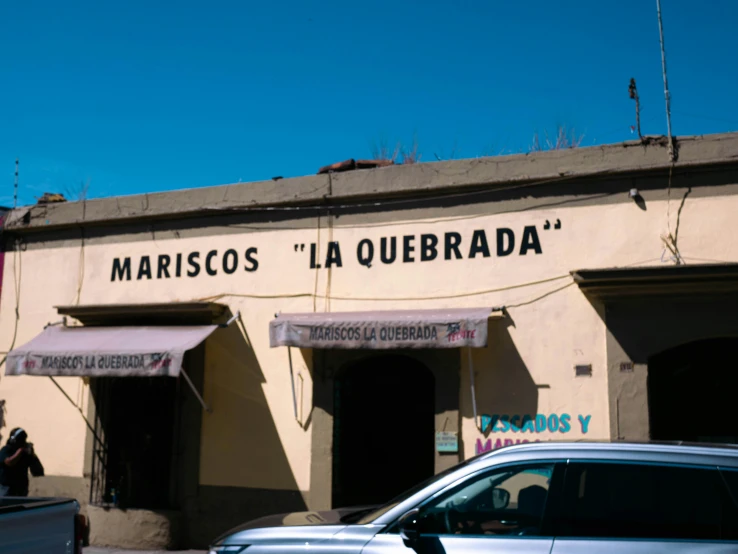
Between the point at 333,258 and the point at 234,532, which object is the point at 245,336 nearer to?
the point at 333,258

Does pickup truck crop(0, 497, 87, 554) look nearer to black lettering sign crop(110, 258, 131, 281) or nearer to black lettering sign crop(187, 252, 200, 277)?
black lettering sign crop(187, 252, 200, 277)

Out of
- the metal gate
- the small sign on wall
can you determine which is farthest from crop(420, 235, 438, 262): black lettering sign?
the metal gate

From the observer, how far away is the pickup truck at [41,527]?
15.1 ft

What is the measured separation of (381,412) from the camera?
32.1 feet

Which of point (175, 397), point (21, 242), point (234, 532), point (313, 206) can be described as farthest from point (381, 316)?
point (21, 242)

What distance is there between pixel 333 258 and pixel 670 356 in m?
4.14

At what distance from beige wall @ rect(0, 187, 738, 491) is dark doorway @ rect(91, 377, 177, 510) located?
0.40 m

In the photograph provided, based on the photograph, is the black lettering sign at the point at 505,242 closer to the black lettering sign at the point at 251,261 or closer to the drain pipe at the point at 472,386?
the drain pipe at the point at 472,386

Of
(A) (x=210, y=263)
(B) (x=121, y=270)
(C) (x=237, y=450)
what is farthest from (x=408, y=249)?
(B) (x=121, y=270)

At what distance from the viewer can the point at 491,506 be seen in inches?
167

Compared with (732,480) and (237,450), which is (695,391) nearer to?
(732,480)

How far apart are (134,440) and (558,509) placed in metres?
7.90

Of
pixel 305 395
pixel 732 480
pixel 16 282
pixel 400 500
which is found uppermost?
pixel 16 282

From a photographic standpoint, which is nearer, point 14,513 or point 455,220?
point 14,513
